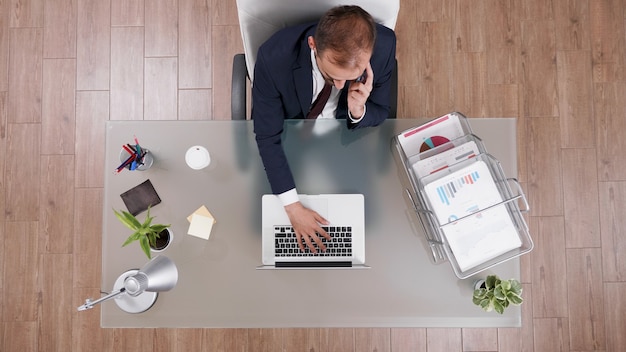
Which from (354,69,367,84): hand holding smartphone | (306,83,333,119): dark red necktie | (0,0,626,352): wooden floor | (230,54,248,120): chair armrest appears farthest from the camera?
(0,0,626,352): wooden floor

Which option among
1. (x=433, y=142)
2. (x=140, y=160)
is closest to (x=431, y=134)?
(x=433, y=142)

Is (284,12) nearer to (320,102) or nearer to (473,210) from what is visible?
(320,102)

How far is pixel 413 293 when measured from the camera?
1477mm

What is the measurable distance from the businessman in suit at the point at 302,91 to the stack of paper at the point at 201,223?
0.24m

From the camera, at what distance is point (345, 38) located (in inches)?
45.9

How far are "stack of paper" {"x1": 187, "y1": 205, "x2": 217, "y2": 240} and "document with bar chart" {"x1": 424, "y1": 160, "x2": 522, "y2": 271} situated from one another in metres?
0.68

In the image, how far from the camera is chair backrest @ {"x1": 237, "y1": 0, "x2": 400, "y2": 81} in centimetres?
128

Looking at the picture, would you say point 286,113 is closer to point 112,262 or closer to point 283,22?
point 283,22

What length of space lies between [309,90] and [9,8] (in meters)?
1.89

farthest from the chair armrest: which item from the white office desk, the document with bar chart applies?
the document with bar chart

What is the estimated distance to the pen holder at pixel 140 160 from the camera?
57.3 inches

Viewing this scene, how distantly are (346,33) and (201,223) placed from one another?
750mm

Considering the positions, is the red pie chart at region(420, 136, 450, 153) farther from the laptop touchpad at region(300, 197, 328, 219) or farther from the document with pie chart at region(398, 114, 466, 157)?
the laptop touchpad at region(300, 197, 328, 219)

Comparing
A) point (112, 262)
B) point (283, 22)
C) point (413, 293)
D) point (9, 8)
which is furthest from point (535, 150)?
point (9, 8)
